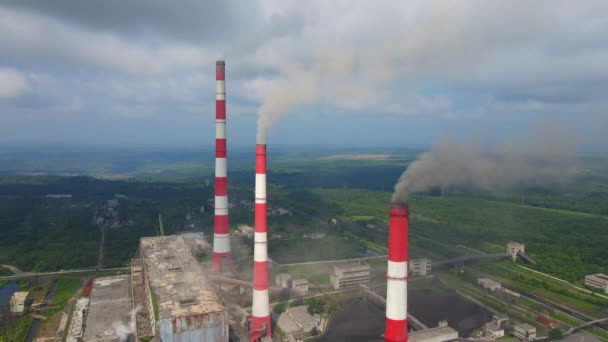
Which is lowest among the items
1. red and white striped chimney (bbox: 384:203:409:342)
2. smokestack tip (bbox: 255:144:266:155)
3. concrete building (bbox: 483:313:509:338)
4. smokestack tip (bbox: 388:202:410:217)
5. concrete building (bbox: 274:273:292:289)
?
concrete building (bbox: 483:313:509:338)

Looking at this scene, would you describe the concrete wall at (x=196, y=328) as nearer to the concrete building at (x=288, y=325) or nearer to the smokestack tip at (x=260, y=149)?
the concrete building at (x=288, y=325)

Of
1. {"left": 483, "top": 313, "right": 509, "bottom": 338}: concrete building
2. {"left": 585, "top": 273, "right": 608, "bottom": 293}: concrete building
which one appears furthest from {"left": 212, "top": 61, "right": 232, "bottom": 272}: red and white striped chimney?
{"left": 585, "top": 273, "right": 608, "bottom": 293}: concrete building

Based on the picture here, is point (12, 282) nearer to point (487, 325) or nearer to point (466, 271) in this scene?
point (487, 325)

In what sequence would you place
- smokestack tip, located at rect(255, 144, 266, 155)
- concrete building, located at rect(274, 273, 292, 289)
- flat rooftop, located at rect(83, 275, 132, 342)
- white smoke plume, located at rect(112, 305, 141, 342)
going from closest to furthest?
1. smokestack tip, located at rect(255, 144, 266, 155)
2. white smoke plume, located at rect(112, 305, 141, 342)
3. flat rooftop, located at rect(83, 275, 132, 342)
4. concrete building, located at rect(274, 273, 292, 289)

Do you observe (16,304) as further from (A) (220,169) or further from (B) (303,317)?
(B) (303,317)

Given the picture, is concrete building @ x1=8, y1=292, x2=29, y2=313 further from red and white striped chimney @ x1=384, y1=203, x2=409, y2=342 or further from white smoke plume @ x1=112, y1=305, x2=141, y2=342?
red and white striped chimney @ x1=384, y1=203, x2=409, y2=342

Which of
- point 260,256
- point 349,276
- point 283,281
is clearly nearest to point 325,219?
point 349,276
